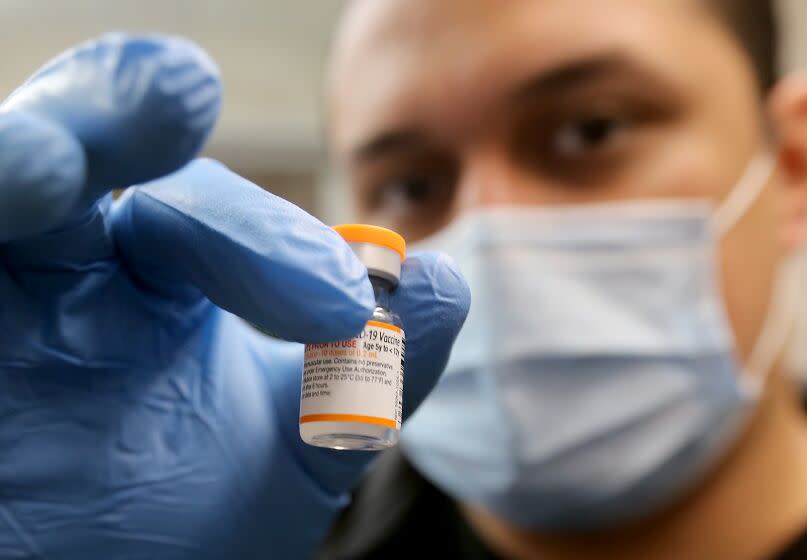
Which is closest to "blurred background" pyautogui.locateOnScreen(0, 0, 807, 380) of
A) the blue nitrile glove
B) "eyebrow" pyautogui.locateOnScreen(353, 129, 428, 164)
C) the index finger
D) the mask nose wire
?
"eyebrow" pyautogui.locateOnScreen(353, 129, 428, 164)

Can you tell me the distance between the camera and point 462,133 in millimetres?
1091

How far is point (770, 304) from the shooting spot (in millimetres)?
1079

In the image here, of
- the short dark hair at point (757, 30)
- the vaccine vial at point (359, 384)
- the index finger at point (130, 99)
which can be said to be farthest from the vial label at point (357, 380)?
the short dark hair at point (757, 30)

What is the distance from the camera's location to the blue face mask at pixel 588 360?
0.94 metres

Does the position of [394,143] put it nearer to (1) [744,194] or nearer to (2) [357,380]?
(1) [744,194]

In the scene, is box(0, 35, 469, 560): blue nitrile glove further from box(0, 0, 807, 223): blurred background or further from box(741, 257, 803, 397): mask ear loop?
box(0, 0, 807, 223): blurred background

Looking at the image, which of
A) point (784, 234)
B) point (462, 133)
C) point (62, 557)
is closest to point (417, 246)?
point (462, 133)

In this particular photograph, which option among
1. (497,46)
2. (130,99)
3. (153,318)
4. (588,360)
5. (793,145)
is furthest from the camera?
(793,145)

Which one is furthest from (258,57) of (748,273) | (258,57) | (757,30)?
(748,273)

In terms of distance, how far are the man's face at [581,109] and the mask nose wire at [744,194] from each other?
0.05 feet

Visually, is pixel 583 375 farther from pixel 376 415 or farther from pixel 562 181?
pixel 376 415

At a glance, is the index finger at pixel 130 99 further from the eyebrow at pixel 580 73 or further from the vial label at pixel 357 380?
the eyebrow at pixel 580 73

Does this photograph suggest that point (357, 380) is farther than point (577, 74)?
No

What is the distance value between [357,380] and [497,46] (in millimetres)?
752
